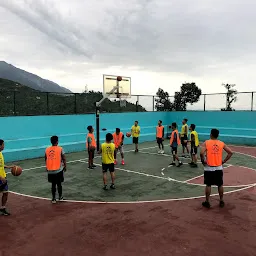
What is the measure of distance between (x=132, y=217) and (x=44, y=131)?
476 inches

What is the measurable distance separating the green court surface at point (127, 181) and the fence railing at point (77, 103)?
4.80 m

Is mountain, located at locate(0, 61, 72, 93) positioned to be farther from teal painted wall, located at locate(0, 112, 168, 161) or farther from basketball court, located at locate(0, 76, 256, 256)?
basketball court, located at locate(0, 76, 256, 256)

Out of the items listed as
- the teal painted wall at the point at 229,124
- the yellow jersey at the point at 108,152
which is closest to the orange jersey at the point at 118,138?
the yellow jersey at the point at 108,152

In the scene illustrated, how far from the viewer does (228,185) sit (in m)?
10.2

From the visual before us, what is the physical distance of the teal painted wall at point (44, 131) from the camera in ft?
53.2

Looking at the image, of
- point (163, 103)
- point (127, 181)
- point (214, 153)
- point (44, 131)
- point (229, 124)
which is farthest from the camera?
point (163, 103)

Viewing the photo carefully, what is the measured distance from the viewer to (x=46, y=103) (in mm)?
19500

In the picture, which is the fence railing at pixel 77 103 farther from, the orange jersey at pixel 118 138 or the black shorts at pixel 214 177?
the black shorts at pixel 214 177

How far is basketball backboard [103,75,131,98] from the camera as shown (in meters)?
18.2

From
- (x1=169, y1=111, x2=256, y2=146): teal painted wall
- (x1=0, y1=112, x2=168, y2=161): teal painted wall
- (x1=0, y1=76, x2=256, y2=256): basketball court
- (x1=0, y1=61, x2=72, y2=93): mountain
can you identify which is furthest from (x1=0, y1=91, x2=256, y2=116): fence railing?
(x1=0, y1=61, x2=72, y2=93): mountain

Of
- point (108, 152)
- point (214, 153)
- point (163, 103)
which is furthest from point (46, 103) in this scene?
point (214, 153)

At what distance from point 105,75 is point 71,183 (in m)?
9.13

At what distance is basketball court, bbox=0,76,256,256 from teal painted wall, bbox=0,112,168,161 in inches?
175

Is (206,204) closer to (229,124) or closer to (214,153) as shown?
(214,153)
